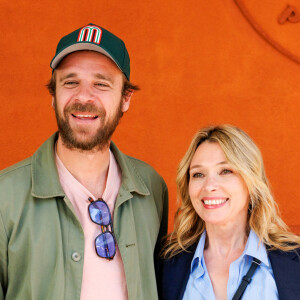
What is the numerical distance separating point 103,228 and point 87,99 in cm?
55

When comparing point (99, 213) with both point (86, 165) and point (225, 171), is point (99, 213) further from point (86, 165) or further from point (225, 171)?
point (225, 171)

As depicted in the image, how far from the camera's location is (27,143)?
387cm

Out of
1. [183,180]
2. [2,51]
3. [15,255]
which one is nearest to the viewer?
[15,255]

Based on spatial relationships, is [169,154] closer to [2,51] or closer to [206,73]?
[206,73]

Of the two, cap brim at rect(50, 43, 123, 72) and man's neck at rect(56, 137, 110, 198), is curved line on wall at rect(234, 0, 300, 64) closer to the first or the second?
cap brim at rect(50, 43, 123, 72)

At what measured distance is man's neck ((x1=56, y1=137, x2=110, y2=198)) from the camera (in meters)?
2.26

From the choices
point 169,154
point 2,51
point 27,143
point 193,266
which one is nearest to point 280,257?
point 193,266

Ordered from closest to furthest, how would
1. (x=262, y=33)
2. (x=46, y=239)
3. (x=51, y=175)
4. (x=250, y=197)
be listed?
(x=46, y=239)
(x=51, y=175)
(x=250, y=197)
(x=262, y=33)

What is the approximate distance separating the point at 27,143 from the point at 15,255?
2.01 m

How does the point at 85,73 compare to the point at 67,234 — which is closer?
the point at 67,234

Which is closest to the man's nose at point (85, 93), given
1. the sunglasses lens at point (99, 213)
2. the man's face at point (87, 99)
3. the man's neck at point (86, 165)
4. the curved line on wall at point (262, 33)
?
the man's face at point (87, 99)

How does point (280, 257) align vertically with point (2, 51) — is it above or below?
below

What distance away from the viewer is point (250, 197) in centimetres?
252

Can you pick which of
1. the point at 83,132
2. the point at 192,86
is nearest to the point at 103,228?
the point at 83,132
